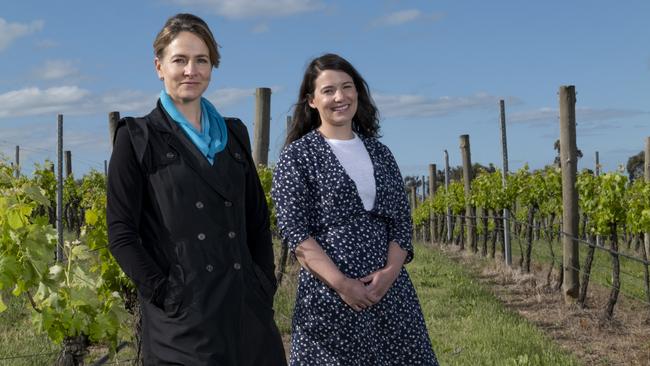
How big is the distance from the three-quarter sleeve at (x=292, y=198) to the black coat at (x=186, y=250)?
384mm

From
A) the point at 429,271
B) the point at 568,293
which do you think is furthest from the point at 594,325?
the point at 429,271

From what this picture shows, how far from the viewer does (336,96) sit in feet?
9.09

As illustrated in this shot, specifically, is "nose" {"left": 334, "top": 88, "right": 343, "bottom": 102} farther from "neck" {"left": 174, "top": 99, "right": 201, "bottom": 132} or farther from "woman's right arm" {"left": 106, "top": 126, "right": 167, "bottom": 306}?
"woman's right arm" {"left": 106, "top": 126, "right": 167, "bottom": 306}

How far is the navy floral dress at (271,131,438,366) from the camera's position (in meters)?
2.62

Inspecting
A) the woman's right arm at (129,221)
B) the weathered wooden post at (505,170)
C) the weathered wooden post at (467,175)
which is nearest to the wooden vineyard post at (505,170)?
the weathered wooden post at (505,170)

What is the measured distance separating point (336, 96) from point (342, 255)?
577mm

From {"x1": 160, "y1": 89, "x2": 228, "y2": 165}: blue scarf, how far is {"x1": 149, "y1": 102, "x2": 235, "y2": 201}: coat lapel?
0.05ft

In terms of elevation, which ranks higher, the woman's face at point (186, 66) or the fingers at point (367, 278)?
the woman's face at point (186, 66)

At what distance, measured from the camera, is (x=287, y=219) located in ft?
8.66

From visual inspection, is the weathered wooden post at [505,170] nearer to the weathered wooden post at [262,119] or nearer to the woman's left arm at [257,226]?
the weathered wooden post at [262,119]

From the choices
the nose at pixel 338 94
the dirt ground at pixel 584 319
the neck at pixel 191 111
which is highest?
the nose at pixel 338 94

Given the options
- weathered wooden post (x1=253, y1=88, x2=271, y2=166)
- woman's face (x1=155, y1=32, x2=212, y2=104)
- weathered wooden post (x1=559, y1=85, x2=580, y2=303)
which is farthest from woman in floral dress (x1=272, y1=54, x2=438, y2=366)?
weathered wooden post (x1=559, y1=85, x2=580, y2=303)

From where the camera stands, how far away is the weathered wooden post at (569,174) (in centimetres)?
894

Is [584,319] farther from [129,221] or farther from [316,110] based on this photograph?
[129,221]
